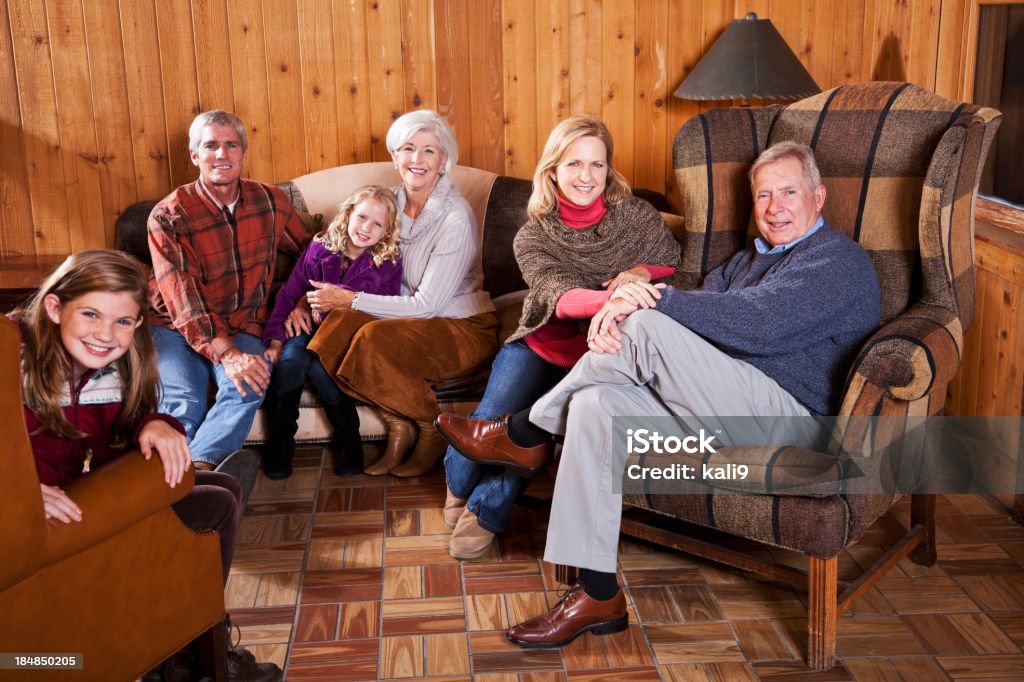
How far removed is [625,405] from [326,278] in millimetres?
1297

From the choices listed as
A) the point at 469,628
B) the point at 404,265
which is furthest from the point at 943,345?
the point at 404,265

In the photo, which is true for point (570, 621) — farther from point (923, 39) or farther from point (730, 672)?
point (923, 39)

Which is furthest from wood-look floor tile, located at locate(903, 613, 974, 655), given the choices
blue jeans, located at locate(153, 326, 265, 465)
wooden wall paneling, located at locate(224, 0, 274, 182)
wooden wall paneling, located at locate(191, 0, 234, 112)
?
wooden wall paneling, located at locate(191, 0, 234, 112)

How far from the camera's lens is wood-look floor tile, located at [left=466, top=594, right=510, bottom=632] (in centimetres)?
231

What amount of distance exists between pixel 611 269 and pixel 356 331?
0.81 meters

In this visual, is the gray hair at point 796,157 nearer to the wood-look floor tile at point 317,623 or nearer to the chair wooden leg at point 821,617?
the chair wooden leg at point 821,617

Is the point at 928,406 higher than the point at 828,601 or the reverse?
higher

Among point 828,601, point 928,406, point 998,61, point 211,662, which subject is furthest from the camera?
point 998,61

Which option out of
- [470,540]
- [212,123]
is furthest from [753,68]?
[470,540]

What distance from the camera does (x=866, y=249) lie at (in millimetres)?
2553

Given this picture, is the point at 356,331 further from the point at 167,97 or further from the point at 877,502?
the point at 877,502

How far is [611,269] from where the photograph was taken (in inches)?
110

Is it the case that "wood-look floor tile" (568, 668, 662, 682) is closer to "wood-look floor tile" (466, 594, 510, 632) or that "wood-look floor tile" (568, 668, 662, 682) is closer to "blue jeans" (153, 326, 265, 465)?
"wood-look floor tile" (466, 594, 510, 632)

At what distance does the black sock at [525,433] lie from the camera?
2484mm
